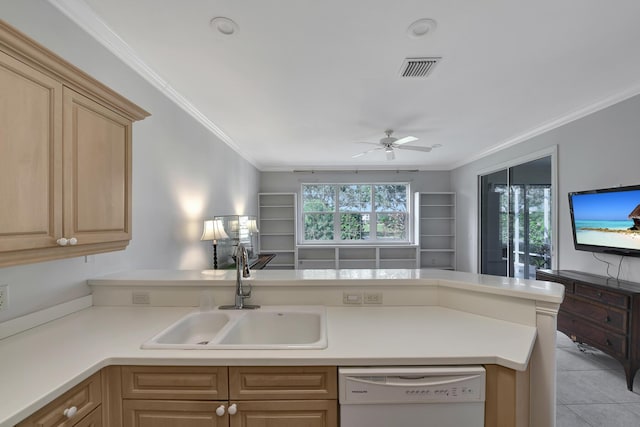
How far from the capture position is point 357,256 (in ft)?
21.4

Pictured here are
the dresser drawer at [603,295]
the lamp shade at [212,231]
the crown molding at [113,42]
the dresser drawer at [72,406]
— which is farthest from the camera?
the lamp shade at [212,231]

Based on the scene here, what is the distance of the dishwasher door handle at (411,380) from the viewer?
44.0 inches

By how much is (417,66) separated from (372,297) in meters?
1.85

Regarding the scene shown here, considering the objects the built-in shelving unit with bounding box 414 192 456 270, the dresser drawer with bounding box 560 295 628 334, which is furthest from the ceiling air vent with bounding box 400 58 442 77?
the built-in shelving unit with bounding box 414 192 456 270

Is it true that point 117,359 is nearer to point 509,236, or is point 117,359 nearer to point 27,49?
point 27,49

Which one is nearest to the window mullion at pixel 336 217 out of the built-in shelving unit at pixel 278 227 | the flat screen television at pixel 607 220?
the built-in shelving unit at pixel 278 227

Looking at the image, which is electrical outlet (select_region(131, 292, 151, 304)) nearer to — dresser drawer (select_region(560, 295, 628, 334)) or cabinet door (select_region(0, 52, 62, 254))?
cabinet door (select_region(0, 52, 62, 254))

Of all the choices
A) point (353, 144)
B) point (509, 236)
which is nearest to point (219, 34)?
point (353, 144)

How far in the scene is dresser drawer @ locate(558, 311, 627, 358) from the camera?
2320mm

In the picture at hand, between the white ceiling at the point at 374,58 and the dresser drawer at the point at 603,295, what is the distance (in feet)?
6.26

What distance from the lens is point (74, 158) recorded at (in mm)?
1194

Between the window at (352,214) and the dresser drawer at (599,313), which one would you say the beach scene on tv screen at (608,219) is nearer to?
the dresser drawer at (599,313)

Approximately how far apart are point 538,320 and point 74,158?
231cm

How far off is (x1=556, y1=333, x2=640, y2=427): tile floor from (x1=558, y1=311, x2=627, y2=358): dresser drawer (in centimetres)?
27
